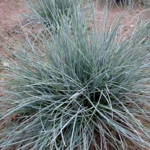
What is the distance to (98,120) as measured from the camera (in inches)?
66.8

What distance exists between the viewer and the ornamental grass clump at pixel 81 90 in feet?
5.37

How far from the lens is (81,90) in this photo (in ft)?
5.46

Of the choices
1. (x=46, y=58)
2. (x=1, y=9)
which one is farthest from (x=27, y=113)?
(x=1, y=9)

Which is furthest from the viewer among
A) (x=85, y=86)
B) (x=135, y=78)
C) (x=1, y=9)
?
(x=1, y=9)

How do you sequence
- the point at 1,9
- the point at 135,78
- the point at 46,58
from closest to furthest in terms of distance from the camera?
1. the point at 135,78
2. the point at 46,58
3. the point at 1,9

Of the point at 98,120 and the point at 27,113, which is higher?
the point at 27,113

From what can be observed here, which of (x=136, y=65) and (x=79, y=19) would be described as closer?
(x=136, y=65)

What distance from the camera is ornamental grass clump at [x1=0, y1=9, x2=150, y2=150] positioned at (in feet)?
5.37

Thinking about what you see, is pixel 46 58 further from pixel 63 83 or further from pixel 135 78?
pixel 135 78

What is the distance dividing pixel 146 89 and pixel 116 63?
281mm

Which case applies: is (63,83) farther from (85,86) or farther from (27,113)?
(27,113)

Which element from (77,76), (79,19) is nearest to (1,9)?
(79,19)

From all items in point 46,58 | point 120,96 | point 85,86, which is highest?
point 46,58

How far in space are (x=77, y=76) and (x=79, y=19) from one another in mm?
496
